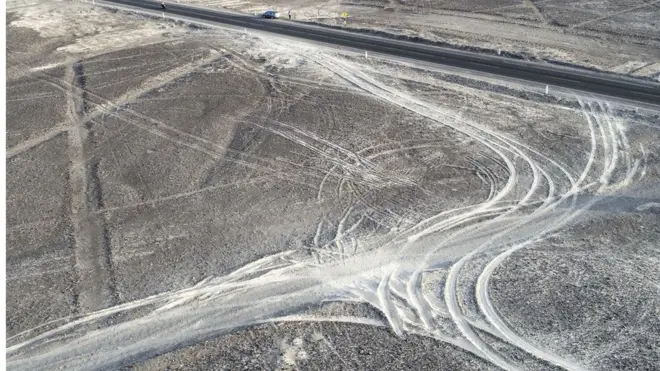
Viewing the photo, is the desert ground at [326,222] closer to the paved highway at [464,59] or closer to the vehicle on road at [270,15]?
the paved highway at [464,59]

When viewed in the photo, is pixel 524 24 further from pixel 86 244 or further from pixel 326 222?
pixel 86 244

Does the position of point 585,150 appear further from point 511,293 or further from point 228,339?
point 228,339

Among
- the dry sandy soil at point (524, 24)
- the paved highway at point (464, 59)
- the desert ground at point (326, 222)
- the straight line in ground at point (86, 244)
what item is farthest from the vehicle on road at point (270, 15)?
the straight line in ground at point (86, 244)

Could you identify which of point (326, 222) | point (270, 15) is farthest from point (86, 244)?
point (270, 15)

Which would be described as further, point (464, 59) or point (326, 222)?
point (464, 59)

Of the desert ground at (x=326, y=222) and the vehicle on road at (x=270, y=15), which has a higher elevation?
the vehicle on road at (x=270, y=15)

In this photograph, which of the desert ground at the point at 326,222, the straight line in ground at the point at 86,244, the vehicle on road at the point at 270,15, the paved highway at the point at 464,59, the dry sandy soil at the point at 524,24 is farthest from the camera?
the vehicle on road at the point at 270,15

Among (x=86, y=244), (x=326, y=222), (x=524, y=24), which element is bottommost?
(x=86, y=244)

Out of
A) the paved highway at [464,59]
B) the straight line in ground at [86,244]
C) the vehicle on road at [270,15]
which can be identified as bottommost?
the straight line in ground at [86,244]
